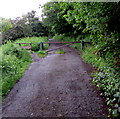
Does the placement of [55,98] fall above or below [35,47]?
below

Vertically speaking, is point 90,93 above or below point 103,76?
below

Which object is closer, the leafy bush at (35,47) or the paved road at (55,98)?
the paved road at (55,98)

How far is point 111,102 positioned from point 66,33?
1169cm

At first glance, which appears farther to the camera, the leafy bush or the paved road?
the leafy bush

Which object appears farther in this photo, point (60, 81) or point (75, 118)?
point (60, 81)

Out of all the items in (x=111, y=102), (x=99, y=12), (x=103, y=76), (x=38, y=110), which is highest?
(x=99, y=12)

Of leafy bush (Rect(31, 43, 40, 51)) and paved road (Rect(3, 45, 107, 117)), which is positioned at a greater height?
leafy bush (Rect(31, 43, 40, 51))

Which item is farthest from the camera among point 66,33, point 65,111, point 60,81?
point 66,33

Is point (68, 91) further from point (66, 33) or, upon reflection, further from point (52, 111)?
point (66, 33)

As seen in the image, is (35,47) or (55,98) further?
(35,47)

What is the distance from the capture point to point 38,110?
238 centimetres

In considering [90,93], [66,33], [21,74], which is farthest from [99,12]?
[66,33]

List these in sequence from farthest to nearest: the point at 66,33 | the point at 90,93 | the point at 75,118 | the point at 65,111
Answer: the point at 66,33
the point at 90,93
the point at 65,111
the point at 75,118

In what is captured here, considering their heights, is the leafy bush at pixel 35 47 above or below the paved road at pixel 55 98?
above
